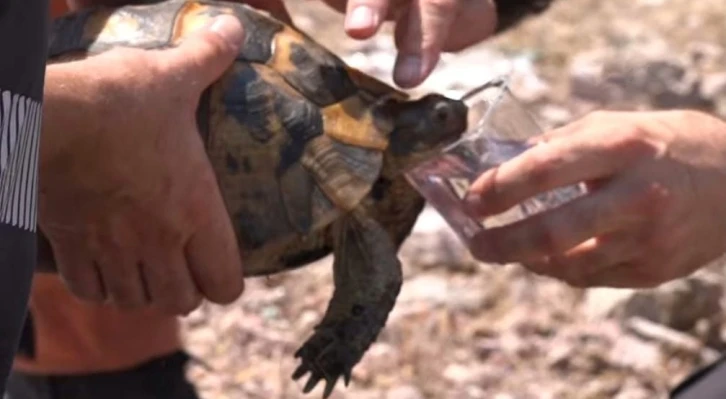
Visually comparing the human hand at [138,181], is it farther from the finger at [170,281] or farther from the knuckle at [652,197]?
the knuckle at [652,197]

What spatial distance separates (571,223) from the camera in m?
1.45

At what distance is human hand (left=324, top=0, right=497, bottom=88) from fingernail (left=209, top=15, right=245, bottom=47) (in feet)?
0.40

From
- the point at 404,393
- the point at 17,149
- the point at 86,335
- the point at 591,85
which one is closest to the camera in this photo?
the point at 17,149

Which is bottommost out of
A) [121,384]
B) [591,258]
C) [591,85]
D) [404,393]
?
[591,85]

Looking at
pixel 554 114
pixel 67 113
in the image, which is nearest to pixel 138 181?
pixel 67 113

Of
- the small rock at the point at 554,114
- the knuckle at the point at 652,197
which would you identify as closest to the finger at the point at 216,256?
the knuckle at the point at 652,197

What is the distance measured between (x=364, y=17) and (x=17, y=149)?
0.71m

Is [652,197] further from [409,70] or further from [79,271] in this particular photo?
[79,271]

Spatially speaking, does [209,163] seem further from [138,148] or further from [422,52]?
[422,52]

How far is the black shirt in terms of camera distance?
84cm

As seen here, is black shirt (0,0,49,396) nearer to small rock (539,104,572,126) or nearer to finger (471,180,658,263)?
finger (471,180,658,263)

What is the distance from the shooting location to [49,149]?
4.10 feet

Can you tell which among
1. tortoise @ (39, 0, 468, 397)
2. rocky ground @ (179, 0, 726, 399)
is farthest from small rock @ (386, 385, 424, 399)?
tortoise @ (39, 0, 468, 397)

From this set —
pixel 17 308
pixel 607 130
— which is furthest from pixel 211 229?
pixel 17 308
